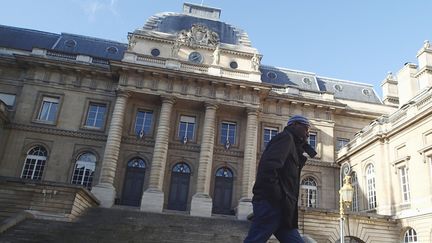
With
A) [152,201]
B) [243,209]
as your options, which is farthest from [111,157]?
[243,209]

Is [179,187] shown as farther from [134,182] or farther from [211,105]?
[211,105]

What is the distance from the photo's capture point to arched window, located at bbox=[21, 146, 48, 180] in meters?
22.7

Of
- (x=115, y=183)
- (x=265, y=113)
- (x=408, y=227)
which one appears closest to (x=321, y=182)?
(x=265, y=113)

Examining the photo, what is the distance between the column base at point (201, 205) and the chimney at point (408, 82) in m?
15.7

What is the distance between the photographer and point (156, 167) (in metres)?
22.2

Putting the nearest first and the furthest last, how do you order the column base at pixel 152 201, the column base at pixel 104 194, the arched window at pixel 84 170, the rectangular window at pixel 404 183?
the rectangular window at pixel 404 183 < the column base at pixel 104 194 < the column base at pixel 152 201 < the arched window at pixel 84 170

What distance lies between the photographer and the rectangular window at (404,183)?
18494mm

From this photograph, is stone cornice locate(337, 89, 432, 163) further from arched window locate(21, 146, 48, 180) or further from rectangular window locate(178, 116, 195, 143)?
arched window locate(21, 146, 48, 180)

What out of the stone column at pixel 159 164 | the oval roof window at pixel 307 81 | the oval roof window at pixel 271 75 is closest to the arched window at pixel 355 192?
the oval roof window at pixel 307 81

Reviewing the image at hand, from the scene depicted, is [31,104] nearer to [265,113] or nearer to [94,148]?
[94,148]

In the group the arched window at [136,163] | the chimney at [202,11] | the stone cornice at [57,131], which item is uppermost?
the chimney at [202,11]

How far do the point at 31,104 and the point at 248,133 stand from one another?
49.1 ft

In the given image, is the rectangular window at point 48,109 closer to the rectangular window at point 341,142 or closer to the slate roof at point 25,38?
the slate roof at point 25,38

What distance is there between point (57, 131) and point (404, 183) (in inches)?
848
